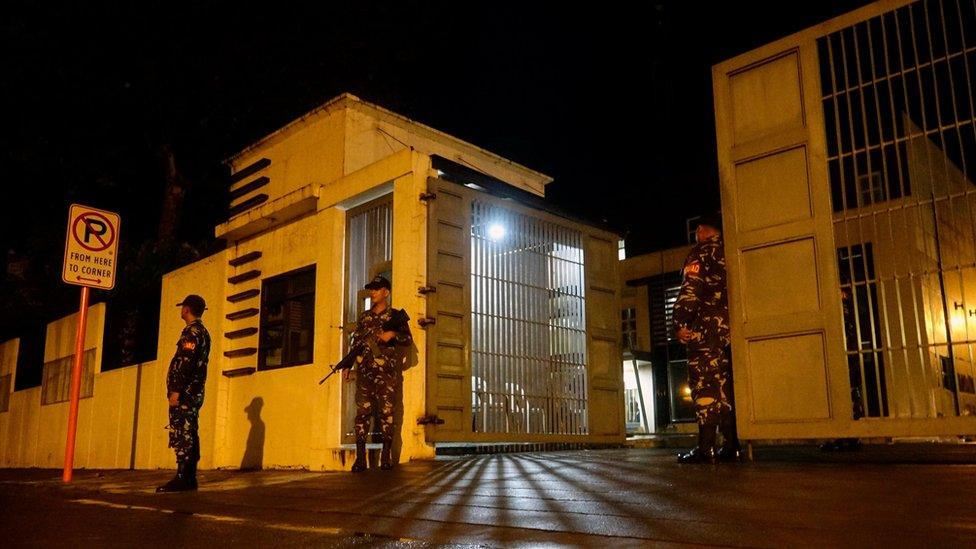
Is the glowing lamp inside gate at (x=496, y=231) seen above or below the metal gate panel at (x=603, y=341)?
above

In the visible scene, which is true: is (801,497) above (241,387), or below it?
below

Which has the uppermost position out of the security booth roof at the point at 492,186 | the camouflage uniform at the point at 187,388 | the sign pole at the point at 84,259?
the security booth roof at the point at 492,186

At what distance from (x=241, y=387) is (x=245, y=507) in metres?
6.05

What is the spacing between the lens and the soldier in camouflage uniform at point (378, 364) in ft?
24.7

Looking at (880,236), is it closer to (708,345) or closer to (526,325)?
(708,345)

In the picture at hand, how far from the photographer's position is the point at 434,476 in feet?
19.6

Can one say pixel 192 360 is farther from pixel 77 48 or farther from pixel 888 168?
pixel 77 48

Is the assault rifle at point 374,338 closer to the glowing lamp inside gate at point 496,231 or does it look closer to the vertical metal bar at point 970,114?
the glowing lamp inside gate at point 496,231

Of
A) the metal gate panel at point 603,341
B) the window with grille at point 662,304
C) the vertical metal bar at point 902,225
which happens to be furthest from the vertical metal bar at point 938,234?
the window with grille at point 662,304

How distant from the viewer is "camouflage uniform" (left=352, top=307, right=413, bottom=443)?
7566 millimetres

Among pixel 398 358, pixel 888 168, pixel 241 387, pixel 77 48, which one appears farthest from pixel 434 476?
pixel 77 48

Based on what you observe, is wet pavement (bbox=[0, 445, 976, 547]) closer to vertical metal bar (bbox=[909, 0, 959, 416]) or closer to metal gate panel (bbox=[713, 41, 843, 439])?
metal gate panel (bbox=[713, 41, 843, 439])

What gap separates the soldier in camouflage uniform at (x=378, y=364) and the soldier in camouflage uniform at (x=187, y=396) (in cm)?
156

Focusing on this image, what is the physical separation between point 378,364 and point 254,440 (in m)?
3.28
